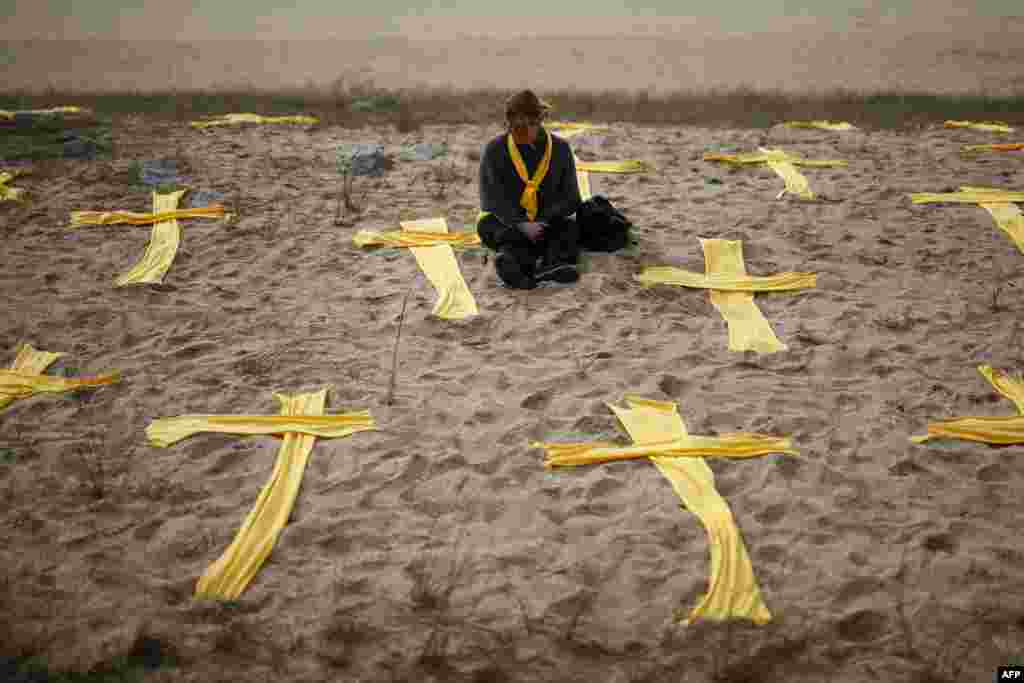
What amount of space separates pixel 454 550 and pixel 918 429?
6.29 feet

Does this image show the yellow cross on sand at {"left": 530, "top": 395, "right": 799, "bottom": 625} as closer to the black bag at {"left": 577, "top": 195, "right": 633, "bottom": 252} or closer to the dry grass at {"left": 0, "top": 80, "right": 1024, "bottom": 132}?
the black bag at {"left": 577, "top": 195, "right": 633, "bottom": 252}

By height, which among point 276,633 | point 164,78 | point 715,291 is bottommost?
point 276,633

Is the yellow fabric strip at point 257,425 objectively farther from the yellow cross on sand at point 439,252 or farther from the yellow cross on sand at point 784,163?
the yellow cross on sand at point 784,163

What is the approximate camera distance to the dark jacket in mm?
4289

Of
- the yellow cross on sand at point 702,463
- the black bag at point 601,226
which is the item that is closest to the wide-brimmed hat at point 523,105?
the black bag at point 601,226

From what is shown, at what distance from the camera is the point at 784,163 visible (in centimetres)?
617

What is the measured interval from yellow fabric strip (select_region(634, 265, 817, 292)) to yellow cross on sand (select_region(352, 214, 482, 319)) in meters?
1.00

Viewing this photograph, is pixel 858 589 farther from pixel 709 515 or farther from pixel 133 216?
pixel 133 216

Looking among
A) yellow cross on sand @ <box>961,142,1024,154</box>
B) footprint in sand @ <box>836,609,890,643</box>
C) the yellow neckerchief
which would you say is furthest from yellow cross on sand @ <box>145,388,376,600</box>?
yellow cross on sand @ <box>961,142,1024,154</box>

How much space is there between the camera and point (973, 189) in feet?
18.1

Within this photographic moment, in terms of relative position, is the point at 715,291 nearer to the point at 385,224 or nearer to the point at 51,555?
the point at 385,224

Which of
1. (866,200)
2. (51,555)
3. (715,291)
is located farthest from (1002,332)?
(51,555)

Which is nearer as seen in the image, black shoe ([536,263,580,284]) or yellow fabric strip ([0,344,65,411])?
yellow fabric strip ([0,344,65,411])

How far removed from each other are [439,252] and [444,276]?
13.4 inches
